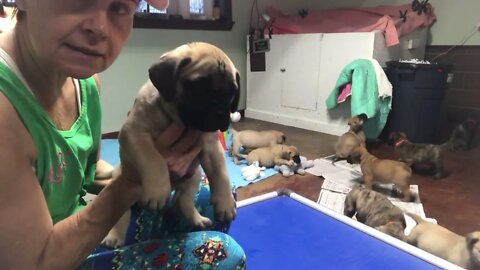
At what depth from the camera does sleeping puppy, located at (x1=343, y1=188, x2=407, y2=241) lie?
1.76 metres

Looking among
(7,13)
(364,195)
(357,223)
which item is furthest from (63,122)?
(364,195)

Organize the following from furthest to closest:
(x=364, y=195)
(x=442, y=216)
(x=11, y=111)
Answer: (x=442, y=216) → (x=364, y=195) → (x=11, y=111)

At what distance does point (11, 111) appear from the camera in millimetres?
667

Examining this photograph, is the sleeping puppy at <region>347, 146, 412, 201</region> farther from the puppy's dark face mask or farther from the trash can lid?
the puppy's dark face mask

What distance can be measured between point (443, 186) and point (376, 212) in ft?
3.26

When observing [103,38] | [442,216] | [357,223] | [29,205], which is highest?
[103,38]

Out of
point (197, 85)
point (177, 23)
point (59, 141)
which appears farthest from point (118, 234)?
point (177, 23)

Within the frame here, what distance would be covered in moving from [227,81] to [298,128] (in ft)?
10.6

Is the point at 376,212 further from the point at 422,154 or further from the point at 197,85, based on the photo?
the point at 197,85

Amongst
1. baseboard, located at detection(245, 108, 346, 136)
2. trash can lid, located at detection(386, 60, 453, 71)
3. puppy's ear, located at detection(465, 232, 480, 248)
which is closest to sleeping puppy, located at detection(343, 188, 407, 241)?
puppy's ear, located at detection(465, 232, 480, 248)

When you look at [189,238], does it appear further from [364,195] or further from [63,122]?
[364,195]

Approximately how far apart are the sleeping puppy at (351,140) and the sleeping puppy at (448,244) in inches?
45.9

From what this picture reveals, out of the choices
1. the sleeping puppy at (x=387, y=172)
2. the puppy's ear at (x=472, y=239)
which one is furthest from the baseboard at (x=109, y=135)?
the puppy's ear at (x=472, y=239)

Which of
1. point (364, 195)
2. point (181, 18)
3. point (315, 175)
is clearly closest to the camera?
point (364, 195)
